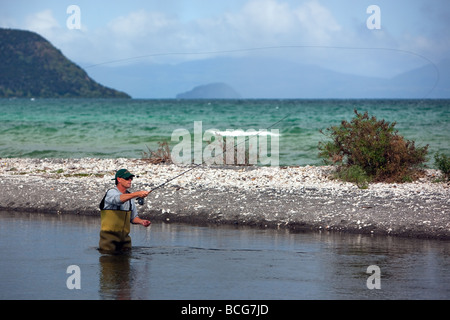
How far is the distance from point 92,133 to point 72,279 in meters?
28.7

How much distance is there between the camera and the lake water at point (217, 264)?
738cm

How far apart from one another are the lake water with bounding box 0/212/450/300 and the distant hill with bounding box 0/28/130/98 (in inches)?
4128

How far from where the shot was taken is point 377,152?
47.6 feet

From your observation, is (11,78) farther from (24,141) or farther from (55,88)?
(24,141)

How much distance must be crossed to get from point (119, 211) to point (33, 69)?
10977 cm

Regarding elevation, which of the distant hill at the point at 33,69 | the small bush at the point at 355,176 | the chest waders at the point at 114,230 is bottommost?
the chest waders at the point at 114,230

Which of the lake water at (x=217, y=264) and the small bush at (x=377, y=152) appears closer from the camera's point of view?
the lake water at (x=217, y=264)

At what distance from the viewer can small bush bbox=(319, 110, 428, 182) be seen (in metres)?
14.3
